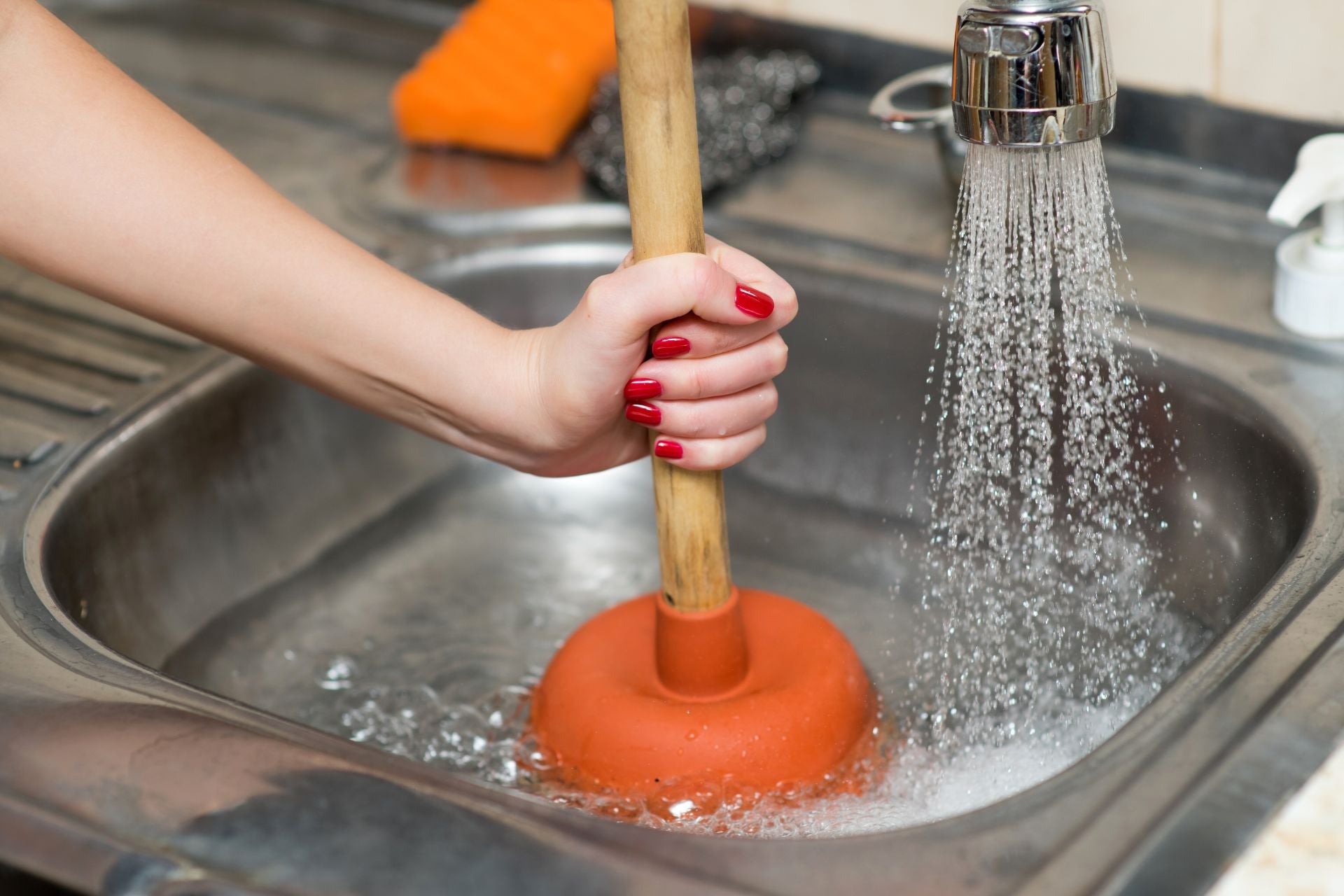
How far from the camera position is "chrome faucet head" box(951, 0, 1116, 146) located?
0.59 m

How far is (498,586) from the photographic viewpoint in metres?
0.91

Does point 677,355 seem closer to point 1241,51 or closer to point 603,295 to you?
point 603,295

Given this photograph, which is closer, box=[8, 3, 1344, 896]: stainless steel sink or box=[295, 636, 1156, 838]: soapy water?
box=[8, 3, 1344, 896]: stainless steel sink

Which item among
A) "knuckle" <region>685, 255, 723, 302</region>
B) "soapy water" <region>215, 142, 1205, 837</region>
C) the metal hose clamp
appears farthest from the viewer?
the metal hose clamp

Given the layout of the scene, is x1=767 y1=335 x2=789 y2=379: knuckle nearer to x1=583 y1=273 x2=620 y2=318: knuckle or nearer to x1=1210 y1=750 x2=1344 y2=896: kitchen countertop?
x1=583 y1=273 x2=620 y2=318: knuckle

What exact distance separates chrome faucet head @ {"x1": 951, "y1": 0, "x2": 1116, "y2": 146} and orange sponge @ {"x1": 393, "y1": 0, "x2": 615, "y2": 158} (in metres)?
0.49

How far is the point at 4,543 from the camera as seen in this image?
2.31 ft

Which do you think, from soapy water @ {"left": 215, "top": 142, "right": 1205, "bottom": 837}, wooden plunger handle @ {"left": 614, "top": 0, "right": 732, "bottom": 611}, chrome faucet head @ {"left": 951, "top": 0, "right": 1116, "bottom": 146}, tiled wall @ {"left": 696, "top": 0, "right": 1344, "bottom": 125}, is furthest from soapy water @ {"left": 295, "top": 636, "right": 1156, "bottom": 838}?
tiled wall @ {"left": 696, "top": 0, "right": 1344, "bottom": 125}

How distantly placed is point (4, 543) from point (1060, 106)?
1.73 feet

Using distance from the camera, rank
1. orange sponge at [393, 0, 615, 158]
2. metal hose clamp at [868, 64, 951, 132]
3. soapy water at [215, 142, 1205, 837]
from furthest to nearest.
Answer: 1. orange sponge at [393, 0, 615, 158]
2. metal hose clamp at [868, 64, 951, 132]
3. soapy water at [215, 142, 1205, 837]

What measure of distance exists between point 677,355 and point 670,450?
41 millimetres

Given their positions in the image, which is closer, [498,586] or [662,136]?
[662,136]

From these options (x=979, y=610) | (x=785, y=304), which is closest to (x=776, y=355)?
(x=785, y=304)

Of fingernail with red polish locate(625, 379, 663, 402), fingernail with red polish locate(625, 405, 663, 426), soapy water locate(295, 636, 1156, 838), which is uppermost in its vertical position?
fingernail with red polish locate(625, 379, 663, 402)
